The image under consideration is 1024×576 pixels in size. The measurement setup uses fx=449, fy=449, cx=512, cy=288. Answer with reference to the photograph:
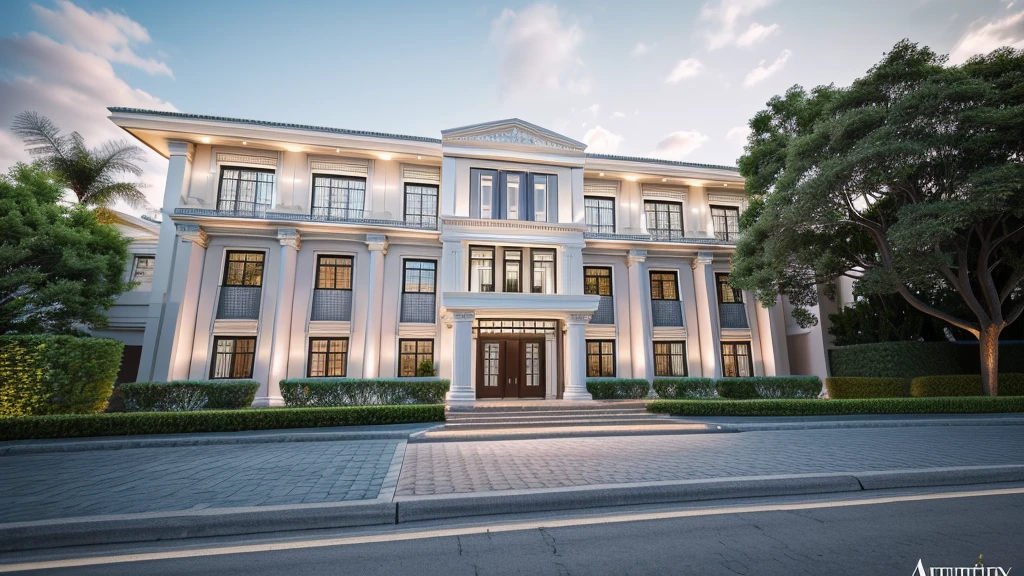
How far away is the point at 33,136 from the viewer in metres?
19.2

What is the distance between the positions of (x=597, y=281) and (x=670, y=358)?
5.03 meters

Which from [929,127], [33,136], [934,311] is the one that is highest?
[33,136]

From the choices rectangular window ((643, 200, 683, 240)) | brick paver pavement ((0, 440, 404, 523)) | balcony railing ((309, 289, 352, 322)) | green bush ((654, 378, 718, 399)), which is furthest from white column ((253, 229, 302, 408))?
rectangular window ((643, 200, 683, 240))

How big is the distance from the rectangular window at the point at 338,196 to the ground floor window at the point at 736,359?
18.5 meters

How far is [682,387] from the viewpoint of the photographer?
59.6 ft

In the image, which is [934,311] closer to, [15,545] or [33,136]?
[15,545]

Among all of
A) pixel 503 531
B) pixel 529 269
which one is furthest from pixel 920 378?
pixel 503 531

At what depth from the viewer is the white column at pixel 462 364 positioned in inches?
612

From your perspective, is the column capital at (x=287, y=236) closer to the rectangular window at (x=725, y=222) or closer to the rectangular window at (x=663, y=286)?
the rectangular window at (x=663, y=286)

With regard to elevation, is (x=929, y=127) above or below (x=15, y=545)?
above

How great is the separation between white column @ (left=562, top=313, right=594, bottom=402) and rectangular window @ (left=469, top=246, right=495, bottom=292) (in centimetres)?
373

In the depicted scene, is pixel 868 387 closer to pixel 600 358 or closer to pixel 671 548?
pixel 600 358

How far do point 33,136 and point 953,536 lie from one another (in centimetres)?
3005

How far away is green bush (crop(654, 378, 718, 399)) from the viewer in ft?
59.6
